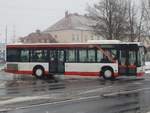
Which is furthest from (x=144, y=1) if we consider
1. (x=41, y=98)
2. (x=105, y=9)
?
(x=41, y=98)

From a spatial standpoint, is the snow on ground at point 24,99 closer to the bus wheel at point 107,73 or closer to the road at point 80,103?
the road at point 80,103

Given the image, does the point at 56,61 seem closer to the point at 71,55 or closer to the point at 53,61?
the point at 53,61

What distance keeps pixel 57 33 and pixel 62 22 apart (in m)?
3.47

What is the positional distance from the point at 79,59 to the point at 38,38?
314 feet

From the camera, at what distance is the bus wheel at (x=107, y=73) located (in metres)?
31.4

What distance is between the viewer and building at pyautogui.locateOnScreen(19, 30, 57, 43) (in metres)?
124

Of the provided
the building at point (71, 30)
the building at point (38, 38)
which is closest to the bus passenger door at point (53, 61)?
the building at point (38, 38)

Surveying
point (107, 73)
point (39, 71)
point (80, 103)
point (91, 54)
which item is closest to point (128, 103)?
point (80, 103)

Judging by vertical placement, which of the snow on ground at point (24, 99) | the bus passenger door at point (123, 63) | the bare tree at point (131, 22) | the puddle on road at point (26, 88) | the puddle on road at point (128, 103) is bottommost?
the puddle on road at point (128, 103)

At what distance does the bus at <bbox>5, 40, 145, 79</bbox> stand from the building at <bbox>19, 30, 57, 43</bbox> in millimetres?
86883

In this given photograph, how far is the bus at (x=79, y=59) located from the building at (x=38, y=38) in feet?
285

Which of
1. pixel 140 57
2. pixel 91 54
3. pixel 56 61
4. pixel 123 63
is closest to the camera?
pixel 140 57

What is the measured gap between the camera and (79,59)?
106 ft

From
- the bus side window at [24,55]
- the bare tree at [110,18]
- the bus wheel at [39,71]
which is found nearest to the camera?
the bus wheel at [39,71]
